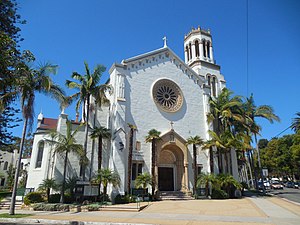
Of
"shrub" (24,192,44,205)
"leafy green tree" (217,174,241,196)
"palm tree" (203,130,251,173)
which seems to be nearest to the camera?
"shrub" (24,192,44,205)

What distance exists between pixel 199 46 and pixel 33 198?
96.2 feet

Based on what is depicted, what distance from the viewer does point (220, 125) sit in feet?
99.8

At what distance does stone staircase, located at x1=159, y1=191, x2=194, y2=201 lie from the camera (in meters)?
23.2

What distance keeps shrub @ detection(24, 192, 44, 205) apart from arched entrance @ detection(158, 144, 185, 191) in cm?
1182

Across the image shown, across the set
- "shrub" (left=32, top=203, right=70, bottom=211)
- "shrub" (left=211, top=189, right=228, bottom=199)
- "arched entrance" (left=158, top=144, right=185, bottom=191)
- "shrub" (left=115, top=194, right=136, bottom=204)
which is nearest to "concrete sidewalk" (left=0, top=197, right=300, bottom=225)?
"shrub" (left=32, top=203, right=70, bottom=211)

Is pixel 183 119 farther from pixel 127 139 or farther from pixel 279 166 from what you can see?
pixel 279 166

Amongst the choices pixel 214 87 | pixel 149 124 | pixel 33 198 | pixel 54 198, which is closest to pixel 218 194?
pixel 149 124

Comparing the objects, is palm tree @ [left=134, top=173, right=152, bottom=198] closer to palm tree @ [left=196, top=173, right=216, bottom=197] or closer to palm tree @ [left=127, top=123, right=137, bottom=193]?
palm tree @ [left=127, top=123, right=137, bottom=193]

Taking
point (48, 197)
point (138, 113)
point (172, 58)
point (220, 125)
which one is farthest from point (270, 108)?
point (48, 197)

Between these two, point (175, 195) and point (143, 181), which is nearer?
point (143, 181)

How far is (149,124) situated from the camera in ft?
84.0

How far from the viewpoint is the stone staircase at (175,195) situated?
915 inches

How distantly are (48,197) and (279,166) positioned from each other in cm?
5330

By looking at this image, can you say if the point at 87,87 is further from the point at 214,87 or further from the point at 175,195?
the point at 214,87
